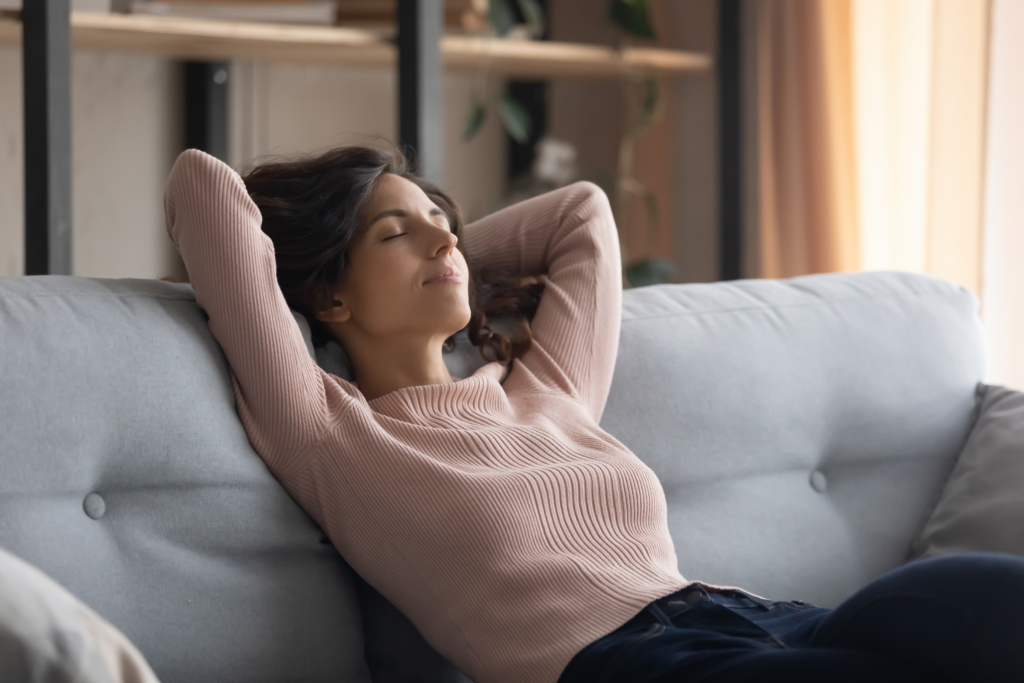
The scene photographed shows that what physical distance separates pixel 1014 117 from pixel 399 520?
1.67 metres

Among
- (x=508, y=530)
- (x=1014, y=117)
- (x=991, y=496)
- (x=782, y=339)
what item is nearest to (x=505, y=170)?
(x=1014, y=117)

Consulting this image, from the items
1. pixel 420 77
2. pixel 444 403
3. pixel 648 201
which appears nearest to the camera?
pixel 444 403

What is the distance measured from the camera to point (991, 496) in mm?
1425

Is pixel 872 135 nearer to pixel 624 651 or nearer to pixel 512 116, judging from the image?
pixel 512 116

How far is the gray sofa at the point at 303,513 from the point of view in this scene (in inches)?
40.1

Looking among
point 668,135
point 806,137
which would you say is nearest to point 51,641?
point 806,137

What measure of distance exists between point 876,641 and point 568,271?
723 mm

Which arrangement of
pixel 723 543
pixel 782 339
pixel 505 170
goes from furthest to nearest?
pixel 505 170 < pixel 782 339 < pixel 723 543

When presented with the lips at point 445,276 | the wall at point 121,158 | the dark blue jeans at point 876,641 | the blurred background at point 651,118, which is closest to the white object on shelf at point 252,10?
the blurred background at point 651,118

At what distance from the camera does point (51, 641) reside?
62 cm

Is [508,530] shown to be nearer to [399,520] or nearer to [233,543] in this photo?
[399,520]

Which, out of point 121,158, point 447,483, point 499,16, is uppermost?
point 499,16

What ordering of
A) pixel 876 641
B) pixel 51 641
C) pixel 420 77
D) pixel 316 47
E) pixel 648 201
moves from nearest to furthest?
pixel 51 641 < pixel 876 641 < pixel 420 77 < pixel 316 47 < pixel 648 201

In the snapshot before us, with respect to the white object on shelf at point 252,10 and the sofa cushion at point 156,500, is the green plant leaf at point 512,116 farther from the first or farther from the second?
the sofa cushion at point 156,500
